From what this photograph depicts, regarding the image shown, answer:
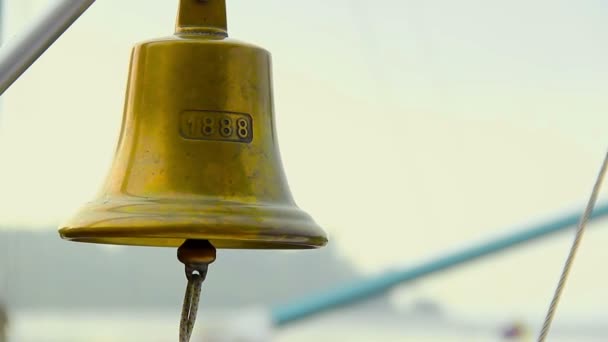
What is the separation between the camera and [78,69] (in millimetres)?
7805

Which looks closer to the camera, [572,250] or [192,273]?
[192,273]

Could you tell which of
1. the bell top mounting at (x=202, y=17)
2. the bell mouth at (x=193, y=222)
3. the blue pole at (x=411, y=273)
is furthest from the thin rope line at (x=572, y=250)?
the blue pole at (x=411, y=273)

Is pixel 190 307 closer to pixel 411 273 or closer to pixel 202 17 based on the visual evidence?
pixel 202 17

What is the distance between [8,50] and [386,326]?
755 cm

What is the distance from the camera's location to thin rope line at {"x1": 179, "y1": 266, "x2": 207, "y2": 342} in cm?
120

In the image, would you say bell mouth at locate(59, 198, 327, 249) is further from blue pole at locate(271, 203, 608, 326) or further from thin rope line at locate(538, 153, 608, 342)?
blue pole at locate(271, 203, 608, 326)

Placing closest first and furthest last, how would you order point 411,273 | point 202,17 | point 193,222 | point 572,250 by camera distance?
point 193,222
point 202,17
point 572,250
point 411,273

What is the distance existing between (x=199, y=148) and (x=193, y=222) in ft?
0.38

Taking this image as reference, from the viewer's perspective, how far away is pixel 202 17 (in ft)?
4.13

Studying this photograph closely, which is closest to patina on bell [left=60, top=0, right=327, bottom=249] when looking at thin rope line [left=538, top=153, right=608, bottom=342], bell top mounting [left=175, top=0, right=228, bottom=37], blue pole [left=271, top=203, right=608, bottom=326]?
bell top mounting [left=175, top=0, right=228, bottom=37]

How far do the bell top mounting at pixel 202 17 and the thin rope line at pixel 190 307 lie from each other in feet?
0.67

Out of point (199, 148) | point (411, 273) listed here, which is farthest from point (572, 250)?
point (411, 273)

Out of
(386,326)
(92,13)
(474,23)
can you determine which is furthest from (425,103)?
(92,13)

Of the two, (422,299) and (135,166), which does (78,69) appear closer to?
(422,299)
